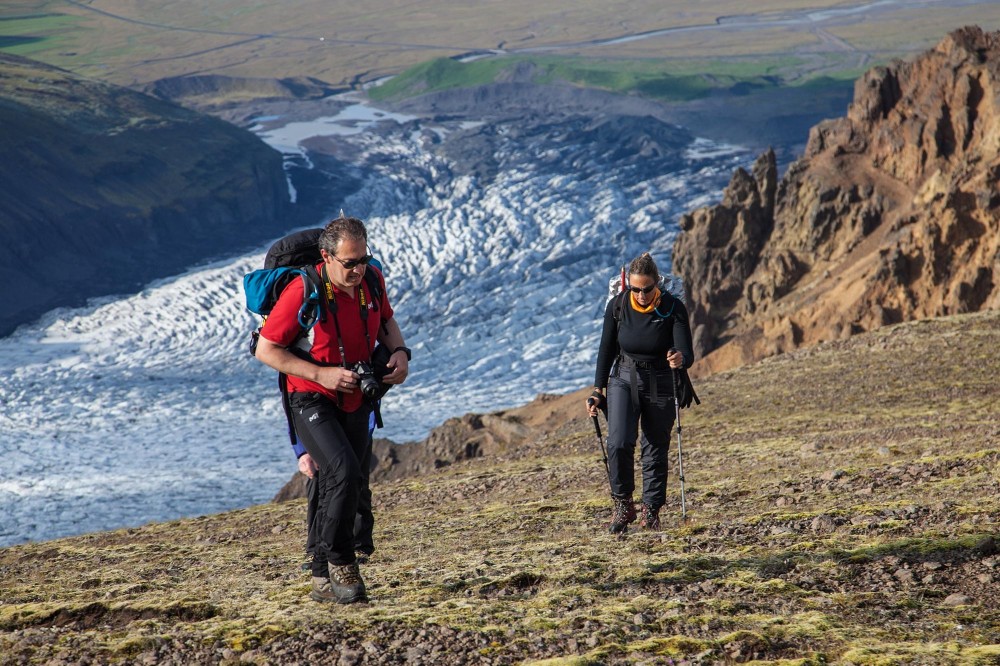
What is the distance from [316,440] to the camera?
7762mm

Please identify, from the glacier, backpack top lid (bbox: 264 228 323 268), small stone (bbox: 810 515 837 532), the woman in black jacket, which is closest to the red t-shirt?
backpack top lid (bbox: 264 228 323 268)

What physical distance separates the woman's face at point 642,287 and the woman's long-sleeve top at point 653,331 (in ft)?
0.39

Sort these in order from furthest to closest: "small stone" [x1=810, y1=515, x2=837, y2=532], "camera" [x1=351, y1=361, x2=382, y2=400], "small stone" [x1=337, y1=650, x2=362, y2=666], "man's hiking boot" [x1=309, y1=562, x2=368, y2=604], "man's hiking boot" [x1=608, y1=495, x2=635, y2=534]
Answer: "man's hiking boot" [x1=608, y1=495, x2=635, y2=534]
"small stone" [x1=810, y1=515, x2=837, y2=532]
"man's hiking boot" [x1=309, y1=562, x2=368, y2=604]
"camera" [x1=351, y1=361, x2=382, y2=400]
"small stone" [x1=337, y1=650, x2=362, y2=666]

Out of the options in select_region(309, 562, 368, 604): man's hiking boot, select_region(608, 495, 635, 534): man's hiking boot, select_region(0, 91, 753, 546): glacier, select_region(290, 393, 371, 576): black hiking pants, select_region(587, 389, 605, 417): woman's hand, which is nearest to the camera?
select_region(290, 393, 371, 576): black hiking pants

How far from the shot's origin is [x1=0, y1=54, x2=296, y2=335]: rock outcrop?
13212cm

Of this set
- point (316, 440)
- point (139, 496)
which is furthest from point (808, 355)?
point (139, 496)

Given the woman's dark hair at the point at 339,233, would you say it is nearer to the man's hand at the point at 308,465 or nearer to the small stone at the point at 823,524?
the man's hand at the point at 308,465

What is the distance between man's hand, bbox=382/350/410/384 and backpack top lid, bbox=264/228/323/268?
0.91m

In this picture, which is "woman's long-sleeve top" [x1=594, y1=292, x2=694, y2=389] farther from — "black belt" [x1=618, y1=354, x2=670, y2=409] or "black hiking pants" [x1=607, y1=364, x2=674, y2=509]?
"black hiking pants" [x1=607, y1=364, x2=674, y2=509]

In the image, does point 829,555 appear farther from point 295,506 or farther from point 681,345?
point 295,506

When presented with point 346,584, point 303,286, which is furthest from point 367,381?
point 346,584

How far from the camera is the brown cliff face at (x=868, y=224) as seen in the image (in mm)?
36750

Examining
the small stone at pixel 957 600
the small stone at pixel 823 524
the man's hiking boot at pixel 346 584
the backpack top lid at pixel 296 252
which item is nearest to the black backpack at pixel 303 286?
the backpack top lid at pixel 296 252

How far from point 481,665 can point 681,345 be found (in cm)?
385
